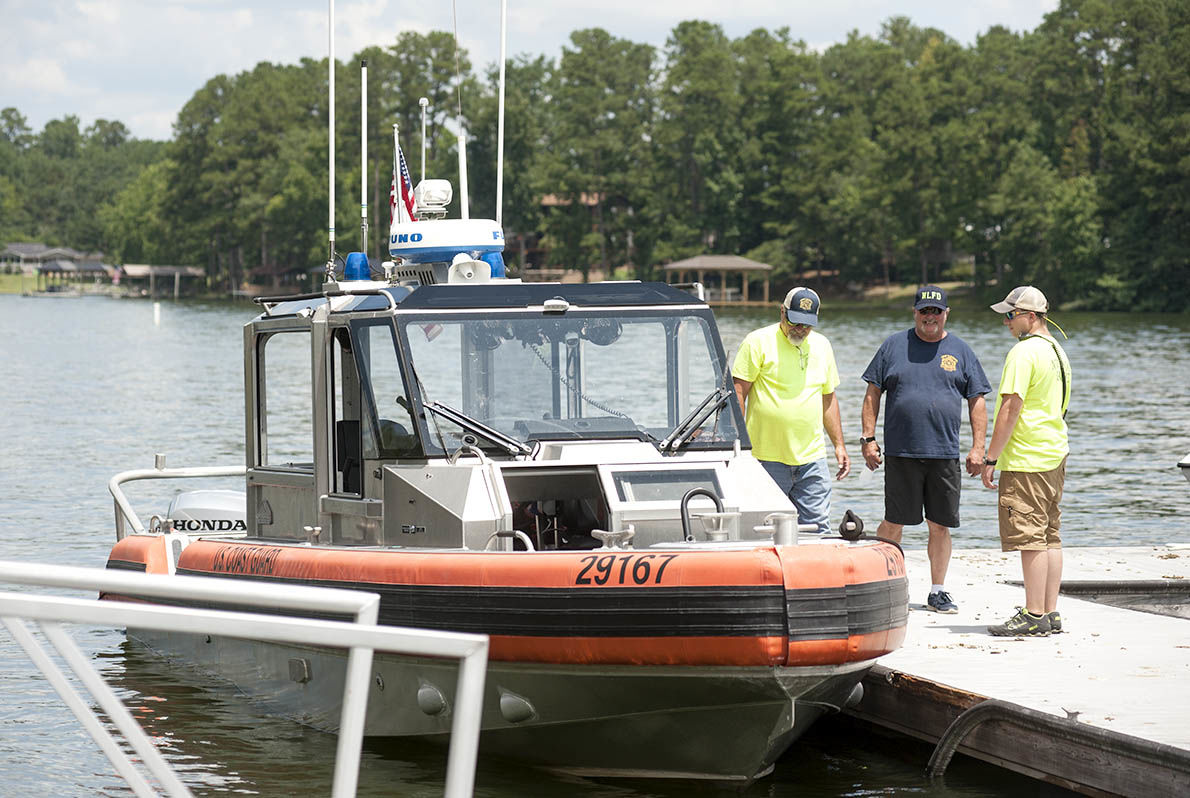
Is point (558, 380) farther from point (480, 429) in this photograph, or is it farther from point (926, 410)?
point (926, 410)

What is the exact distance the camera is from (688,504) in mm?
7551

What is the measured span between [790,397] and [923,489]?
90 cm

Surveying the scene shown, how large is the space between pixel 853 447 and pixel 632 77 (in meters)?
96.3

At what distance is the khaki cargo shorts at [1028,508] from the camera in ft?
28.0

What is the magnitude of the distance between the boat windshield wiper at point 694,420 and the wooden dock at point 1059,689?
1.54 meters

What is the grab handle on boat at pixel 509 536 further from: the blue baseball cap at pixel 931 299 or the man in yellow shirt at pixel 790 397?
the blue baseball cap at pixel 931 299

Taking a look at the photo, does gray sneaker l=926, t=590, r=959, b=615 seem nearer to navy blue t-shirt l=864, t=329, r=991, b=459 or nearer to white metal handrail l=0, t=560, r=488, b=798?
navy blue t-shirt l=864, t=329, r=991, b=459

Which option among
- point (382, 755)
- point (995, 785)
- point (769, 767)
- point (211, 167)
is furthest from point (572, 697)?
point (211, 167)

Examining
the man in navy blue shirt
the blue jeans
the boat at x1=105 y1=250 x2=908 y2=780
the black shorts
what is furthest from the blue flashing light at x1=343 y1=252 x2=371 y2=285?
the black shorts

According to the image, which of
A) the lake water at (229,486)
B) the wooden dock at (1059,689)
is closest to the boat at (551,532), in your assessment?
the lake water at (229,486)

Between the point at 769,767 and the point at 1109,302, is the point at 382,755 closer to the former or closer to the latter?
the point at 769,767

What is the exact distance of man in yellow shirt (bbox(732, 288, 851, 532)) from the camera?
907cm

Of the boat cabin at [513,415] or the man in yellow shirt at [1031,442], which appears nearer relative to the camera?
the boat cabin at [513,415]

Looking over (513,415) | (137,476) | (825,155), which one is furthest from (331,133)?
(825,155)
